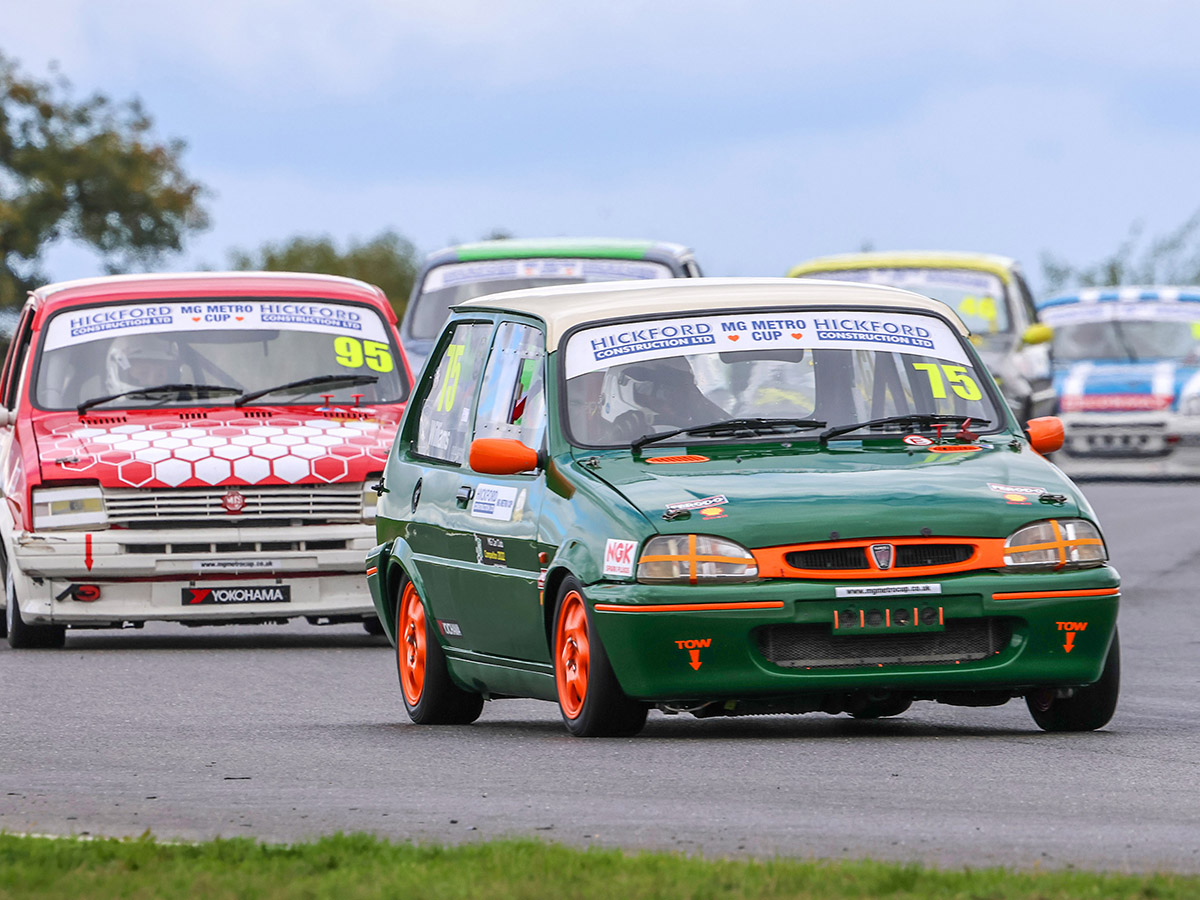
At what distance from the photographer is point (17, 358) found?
15.7m

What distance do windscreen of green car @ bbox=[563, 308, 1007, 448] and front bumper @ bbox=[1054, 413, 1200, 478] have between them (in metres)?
19.1

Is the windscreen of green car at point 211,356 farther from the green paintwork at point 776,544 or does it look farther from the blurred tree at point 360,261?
the blurred tree at point 360,261

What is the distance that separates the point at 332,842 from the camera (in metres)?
6.39

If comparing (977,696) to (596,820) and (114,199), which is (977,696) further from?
(114,199)

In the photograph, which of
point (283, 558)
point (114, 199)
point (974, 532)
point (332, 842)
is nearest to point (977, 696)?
point (974, 532)

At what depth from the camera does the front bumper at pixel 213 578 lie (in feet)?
47.4

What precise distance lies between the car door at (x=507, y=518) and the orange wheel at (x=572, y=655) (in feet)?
0.45

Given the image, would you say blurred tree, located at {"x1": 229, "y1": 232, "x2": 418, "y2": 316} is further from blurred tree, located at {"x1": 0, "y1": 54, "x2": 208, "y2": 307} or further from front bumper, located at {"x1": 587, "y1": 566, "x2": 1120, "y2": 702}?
front bumper, located at {"x1": 587, "y1": 566, "x2": 1120, "y2": 702}

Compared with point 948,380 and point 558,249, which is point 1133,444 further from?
point 948,380

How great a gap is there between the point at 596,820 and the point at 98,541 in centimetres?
784

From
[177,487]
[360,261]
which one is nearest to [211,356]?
[177,487]

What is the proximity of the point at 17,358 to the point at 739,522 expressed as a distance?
7.86 m

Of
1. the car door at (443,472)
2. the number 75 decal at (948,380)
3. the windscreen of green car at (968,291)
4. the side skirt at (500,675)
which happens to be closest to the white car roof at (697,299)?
the number 75 decal at (948,380)

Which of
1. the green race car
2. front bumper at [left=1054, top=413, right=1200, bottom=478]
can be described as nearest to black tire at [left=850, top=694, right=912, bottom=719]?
the green race car
